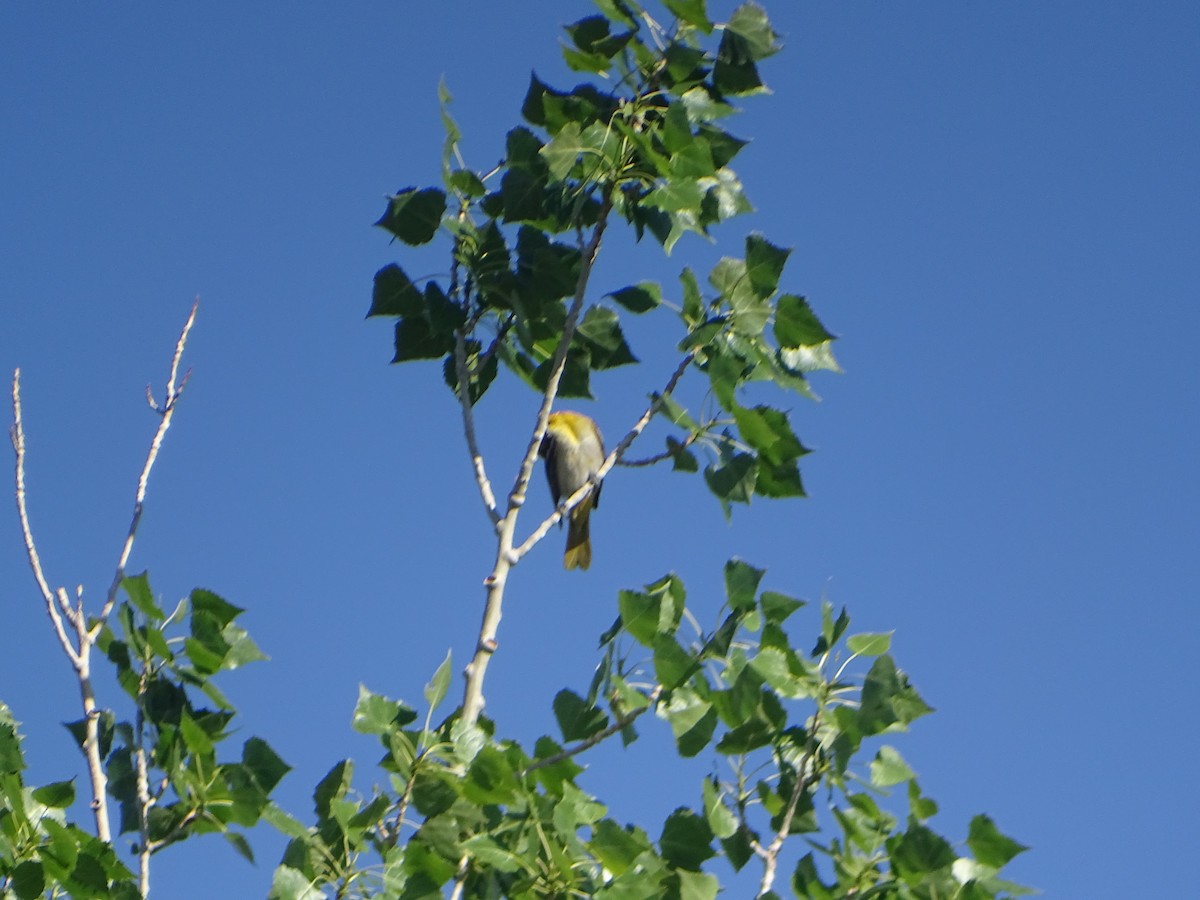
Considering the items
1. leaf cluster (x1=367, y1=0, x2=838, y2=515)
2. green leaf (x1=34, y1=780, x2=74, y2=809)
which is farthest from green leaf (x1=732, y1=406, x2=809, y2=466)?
green leaf (x1=34, y1=780, x2=74, y2=809)

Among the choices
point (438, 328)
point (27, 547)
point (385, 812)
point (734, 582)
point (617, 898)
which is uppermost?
point (438, 328)

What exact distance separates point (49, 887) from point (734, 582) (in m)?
1.45

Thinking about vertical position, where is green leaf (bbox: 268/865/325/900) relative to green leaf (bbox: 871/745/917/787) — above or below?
below

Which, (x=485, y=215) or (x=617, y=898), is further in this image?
(x=485, y=215)

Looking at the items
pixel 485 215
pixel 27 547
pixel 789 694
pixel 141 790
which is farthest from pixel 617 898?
pixel 485 215

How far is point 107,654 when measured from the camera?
289cm

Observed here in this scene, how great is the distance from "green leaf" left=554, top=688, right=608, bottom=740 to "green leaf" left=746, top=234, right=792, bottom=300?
1.00 metres

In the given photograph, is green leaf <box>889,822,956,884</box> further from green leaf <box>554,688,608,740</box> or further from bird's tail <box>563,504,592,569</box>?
bird's tail <box>563,504,592,569</box>

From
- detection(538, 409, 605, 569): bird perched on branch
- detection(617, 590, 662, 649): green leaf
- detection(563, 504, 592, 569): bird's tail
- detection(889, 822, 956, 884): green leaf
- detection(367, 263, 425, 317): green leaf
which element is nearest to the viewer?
detection(889, 822, 956, 884): green leaf

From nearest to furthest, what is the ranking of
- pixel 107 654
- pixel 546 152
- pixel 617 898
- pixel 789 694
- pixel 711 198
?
pixel 617 898 < pixel 789 694 < pixel 107 654 < pixel 546 152 < pixel 711 198

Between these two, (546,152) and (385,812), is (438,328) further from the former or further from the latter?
(385,812)

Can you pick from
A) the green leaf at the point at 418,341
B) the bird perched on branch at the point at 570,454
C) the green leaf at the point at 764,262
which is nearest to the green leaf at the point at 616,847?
the green leaf at the point at 764,262

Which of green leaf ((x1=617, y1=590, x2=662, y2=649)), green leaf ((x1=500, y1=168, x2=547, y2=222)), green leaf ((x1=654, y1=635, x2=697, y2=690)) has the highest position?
green leaf ((x1=500, y1=168, x2=547, y2=222))

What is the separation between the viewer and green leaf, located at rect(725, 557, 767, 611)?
2.76 meters
